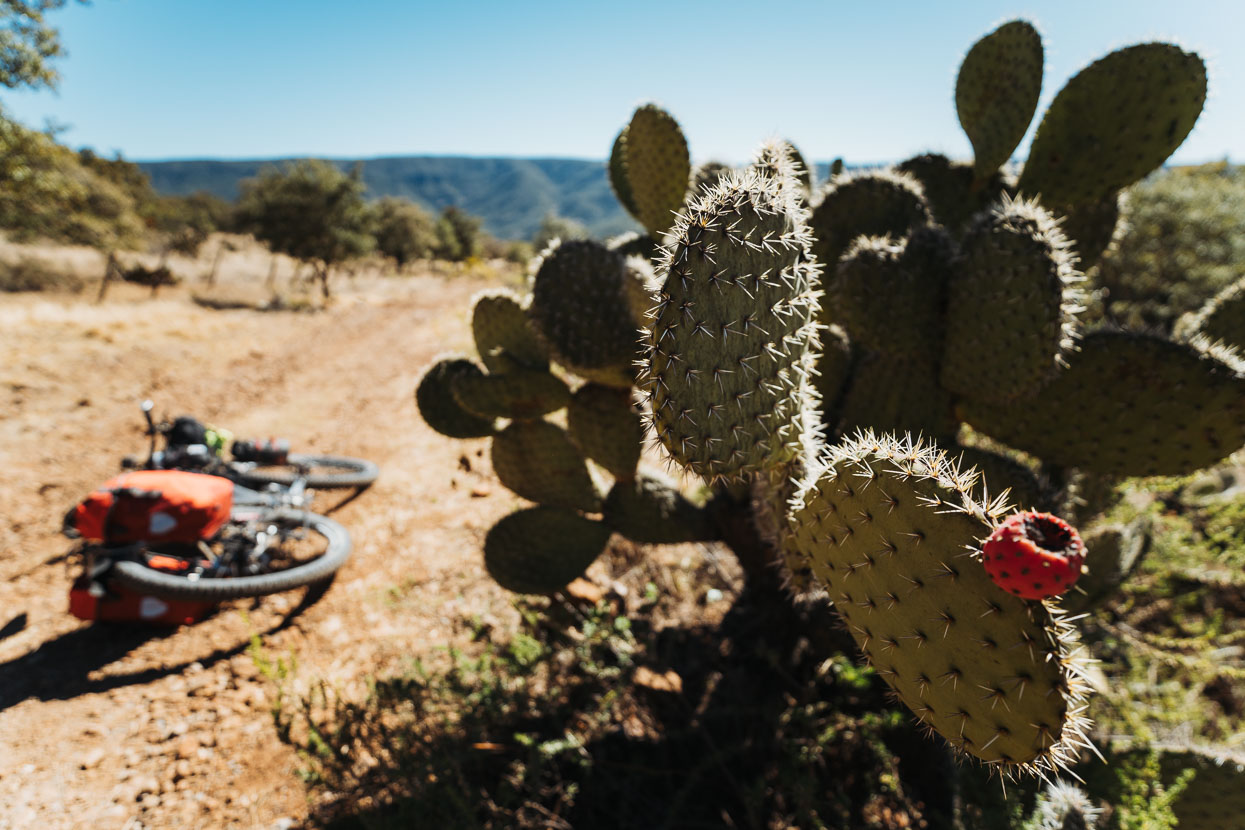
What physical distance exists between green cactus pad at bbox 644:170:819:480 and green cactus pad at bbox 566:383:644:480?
927 mm

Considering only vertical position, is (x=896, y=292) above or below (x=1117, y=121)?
below

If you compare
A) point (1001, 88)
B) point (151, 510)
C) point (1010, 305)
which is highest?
point (1001, 88)

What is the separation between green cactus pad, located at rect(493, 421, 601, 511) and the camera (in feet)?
8.11

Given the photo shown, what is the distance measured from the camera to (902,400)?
6.67 ft

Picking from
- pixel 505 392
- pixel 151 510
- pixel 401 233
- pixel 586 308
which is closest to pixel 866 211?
pixel 586 308

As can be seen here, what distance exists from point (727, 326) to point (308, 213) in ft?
72.7

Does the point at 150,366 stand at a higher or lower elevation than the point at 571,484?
lower

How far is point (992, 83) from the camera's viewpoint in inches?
93.7

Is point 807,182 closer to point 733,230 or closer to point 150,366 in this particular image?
point 733,230

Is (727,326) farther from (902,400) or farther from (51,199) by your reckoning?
(51,199)

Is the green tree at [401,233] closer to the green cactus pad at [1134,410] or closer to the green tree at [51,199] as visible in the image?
the green tree at [51,199]

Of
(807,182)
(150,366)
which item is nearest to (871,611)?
(807,182)

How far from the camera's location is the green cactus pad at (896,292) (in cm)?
189

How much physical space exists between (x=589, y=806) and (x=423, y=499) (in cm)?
321
